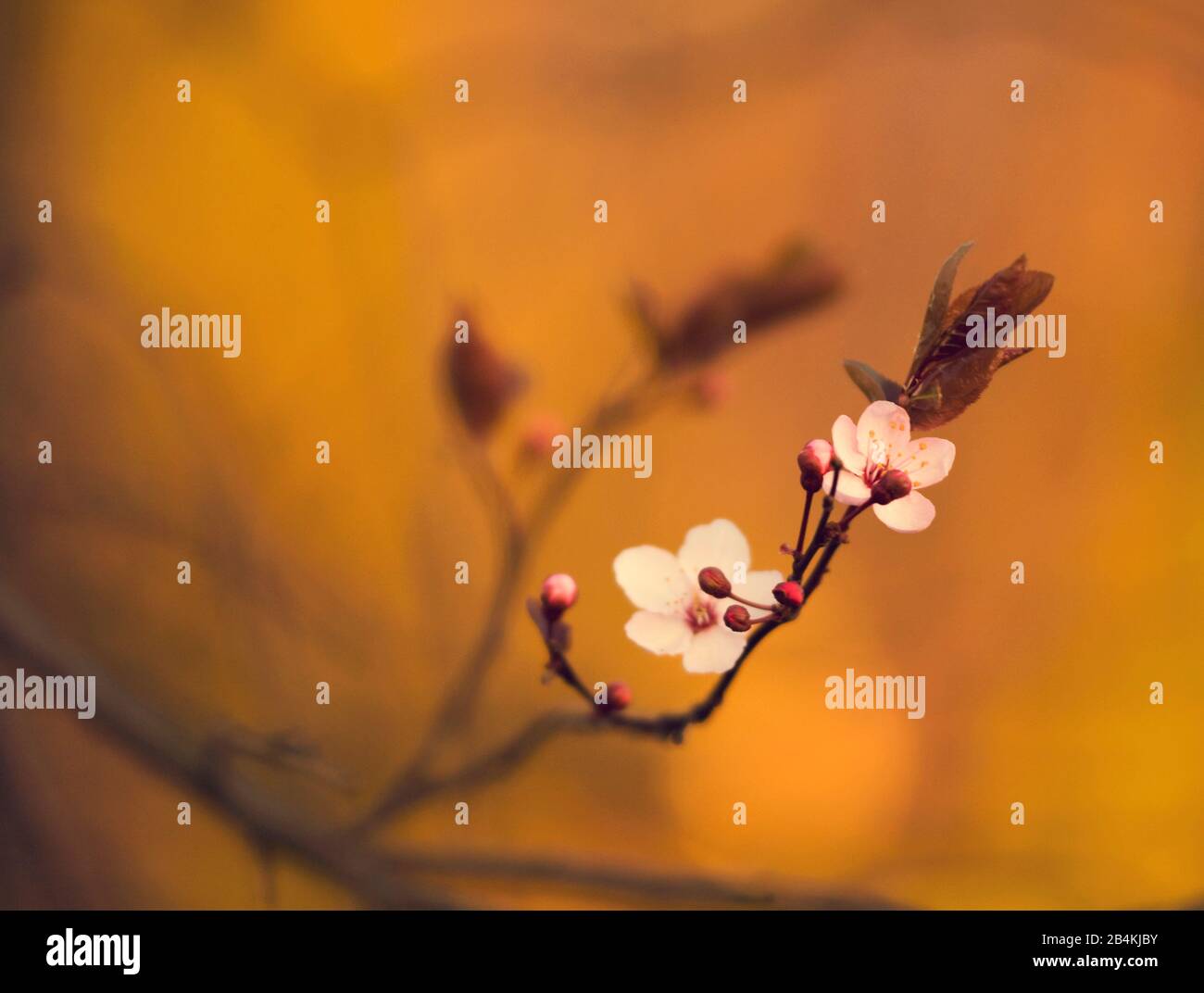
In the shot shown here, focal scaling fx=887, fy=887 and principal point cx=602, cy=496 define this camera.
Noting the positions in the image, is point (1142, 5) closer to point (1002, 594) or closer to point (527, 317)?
point (1002, 594)

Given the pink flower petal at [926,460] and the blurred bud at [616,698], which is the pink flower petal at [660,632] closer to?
the blurred bud at [616,698]

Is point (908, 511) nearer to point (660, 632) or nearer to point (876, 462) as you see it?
point (876, 462)

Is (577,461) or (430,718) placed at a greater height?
(577,461)

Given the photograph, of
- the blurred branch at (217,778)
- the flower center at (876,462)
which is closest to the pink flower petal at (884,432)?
the flower center at (876,462)

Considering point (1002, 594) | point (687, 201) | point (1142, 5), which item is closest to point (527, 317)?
point (687, 201)

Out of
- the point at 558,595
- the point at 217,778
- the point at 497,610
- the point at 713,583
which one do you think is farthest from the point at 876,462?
the point at 217,778
